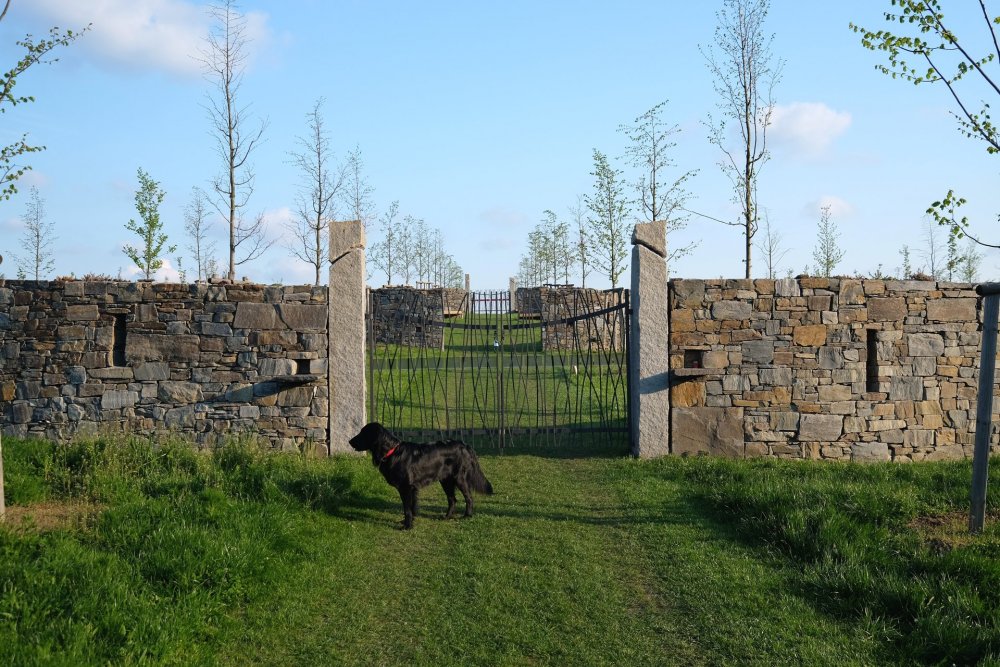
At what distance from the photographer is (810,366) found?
9.19m

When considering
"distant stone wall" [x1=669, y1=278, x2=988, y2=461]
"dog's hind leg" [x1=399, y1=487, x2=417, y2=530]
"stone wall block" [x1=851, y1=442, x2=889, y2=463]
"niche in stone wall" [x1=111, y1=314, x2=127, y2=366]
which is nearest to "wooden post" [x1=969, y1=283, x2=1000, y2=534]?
"distant stone wall" [x1=669, y1=278, x2=988, y2=461]

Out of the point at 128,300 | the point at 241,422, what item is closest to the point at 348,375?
the point at 241,422

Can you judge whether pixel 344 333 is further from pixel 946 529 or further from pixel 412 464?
pixel 946 529

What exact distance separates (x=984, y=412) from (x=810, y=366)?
3.04 meters

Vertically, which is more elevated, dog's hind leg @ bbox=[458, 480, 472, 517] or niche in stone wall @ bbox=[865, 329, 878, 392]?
niche in stone wall @ bbox=[865, 329, 878, 392]

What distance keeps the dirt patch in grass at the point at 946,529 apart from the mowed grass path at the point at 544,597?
4.18 ft

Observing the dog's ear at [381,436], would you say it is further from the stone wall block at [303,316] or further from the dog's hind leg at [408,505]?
the stone wall block at [303,316]

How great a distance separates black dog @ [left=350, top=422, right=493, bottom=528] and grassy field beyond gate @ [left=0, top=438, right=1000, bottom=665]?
34 cm

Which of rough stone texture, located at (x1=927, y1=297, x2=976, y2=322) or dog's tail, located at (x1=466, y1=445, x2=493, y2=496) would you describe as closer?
dog's tail, located at (x1=466, y1=445, x2=493, y2=496)

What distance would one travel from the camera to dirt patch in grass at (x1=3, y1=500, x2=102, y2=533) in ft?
18.7

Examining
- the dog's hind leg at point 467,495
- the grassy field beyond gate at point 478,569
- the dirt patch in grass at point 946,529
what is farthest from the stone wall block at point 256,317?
the dirt patch in grass at point 946,529

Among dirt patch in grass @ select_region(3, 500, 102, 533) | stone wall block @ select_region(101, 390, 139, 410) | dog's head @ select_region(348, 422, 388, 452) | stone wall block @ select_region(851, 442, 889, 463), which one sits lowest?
dirt patch in grass @ select_region(3, 500, 102, 533)

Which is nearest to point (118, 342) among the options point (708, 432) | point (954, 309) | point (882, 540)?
point (708, 432)

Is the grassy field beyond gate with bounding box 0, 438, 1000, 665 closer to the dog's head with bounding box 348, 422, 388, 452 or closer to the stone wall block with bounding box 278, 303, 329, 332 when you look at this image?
the dog's head with bounding box 348, 422, 388, 452
